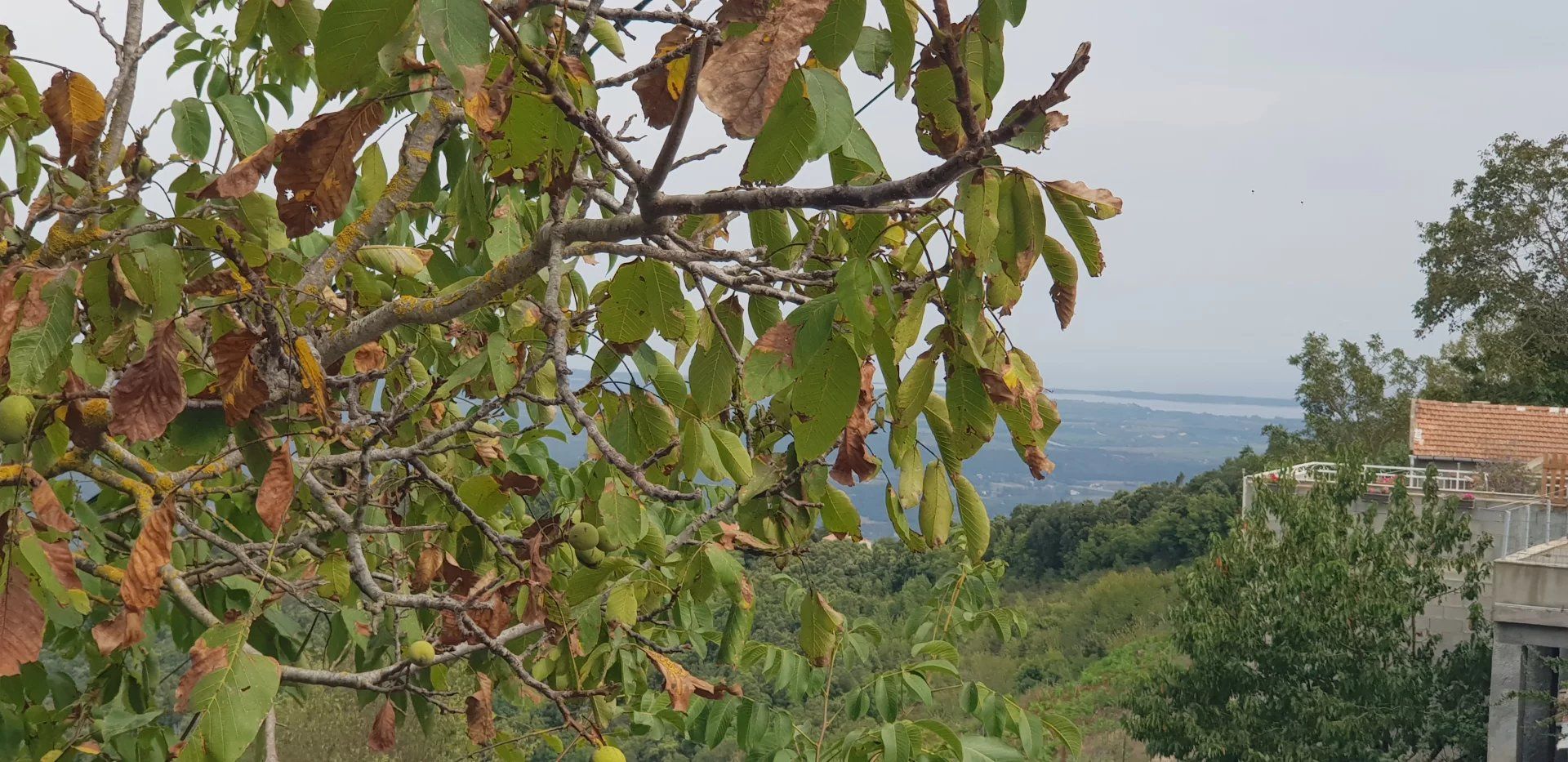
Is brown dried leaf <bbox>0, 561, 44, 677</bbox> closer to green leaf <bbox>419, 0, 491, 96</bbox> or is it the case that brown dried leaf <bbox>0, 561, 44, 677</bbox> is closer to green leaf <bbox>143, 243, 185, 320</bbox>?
green leaf <bbox>143, 243, 185, 320</bbox>

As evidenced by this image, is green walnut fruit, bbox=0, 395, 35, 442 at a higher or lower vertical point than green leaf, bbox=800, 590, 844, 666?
higher

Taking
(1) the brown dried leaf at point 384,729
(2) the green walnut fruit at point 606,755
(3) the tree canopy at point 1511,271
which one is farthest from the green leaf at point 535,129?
(3) the tree canopy at point 1511,271

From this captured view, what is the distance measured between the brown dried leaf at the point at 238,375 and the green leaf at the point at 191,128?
26.8 inches

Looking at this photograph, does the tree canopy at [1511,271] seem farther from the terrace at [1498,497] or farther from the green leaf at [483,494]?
the green leaf at [483,494]

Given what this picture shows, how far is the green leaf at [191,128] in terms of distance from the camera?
1962 millimetres

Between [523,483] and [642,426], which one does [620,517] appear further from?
[523,483]

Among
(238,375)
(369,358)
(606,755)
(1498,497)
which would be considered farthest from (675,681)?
(1498,497)

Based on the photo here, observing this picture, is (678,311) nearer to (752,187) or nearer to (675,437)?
(675,437)

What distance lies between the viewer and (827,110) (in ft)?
2.94

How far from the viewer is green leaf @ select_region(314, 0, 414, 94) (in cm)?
84

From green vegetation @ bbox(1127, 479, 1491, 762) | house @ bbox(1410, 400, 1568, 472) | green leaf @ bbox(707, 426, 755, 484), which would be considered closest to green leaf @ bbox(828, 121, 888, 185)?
green leaf @ bbox(707, 426, 755, 484)

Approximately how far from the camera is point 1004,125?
887 millimetres

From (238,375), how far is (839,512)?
2.61 ft

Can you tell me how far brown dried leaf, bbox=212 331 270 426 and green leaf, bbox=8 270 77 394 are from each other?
0.54 ft
